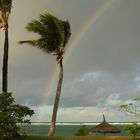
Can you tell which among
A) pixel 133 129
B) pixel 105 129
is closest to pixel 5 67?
pixel 105 129

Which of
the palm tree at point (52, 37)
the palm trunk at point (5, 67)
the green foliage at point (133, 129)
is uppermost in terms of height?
the palm tree at point (52, 37)

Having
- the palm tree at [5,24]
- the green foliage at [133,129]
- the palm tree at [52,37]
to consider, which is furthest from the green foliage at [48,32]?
the green foliage at [133,129]

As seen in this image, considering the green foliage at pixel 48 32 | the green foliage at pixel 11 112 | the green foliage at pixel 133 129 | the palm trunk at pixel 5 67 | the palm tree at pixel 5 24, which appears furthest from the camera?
the green foliage at pixel 48 32

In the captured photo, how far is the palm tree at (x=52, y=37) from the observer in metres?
40.8

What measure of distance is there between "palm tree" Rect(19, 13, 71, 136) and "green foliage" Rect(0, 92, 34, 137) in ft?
27.6

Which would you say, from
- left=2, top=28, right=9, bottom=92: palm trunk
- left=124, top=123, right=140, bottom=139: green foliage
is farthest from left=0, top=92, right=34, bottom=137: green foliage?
left=124, top=123, right=140, bottom=139: green foliage

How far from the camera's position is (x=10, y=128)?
3123 cm

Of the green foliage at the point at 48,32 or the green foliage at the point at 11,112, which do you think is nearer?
the green foliage at the point at 11,112

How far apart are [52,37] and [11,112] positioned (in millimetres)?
11107

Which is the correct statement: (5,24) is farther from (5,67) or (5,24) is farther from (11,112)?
(11,112)

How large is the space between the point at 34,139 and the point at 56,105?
8363 mm

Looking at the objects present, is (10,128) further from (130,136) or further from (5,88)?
(130,136)

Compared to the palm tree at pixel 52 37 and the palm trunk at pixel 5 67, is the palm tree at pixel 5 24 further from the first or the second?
the palm tree at pixel 52 37

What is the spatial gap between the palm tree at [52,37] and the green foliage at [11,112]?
841 cm
